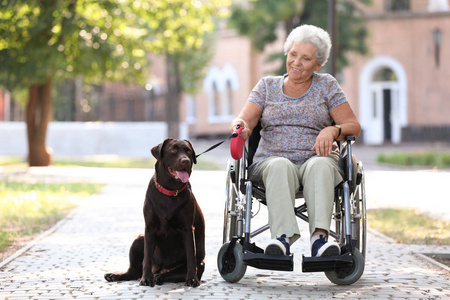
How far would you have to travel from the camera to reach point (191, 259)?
512 cm

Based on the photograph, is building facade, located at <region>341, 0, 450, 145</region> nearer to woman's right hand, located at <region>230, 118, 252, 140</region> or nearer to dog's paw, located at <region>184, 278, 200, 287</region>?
woman's right hand, located at <region>230, 118, 252, 140</region>

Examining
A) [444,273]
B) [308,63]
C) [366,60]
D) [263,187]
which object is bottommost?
[444,273]

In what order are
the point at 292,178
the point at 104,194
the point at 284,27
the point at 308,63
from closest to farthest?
the point at 292,178, the point at 308,63, the point at 104,194, the point at 284,27

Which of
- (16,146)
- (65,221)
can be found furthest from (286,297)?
(16,146)

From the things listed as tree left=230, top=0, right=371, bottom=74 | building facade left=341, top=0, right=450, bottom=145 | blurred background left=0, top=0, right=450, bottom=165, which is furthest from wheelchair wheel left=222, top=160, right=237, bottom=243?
building facade left=341, top=0, right=450, bottom=145

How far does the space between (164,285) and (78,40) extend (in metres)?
13.4

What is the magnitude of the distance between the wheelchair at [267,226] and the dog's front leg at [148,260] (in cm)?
48

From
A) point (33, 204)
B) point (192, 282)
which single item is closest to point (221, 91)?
point (33, 204)

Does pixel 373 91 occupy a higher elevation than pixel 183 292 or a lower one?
higher

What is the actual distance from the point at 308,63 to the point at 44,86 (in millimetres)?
16282

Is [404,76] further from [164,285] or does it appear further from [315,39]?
[164,285]

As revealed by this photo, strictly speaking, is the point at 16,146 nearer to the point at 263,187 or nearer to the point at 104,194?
the point at 104,194

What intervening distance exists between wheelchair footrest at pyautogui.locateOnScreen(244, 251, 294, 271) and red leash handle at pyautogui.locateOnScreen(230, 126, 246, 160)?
0.65 metres

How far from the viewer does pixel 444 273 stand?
19.7ft
